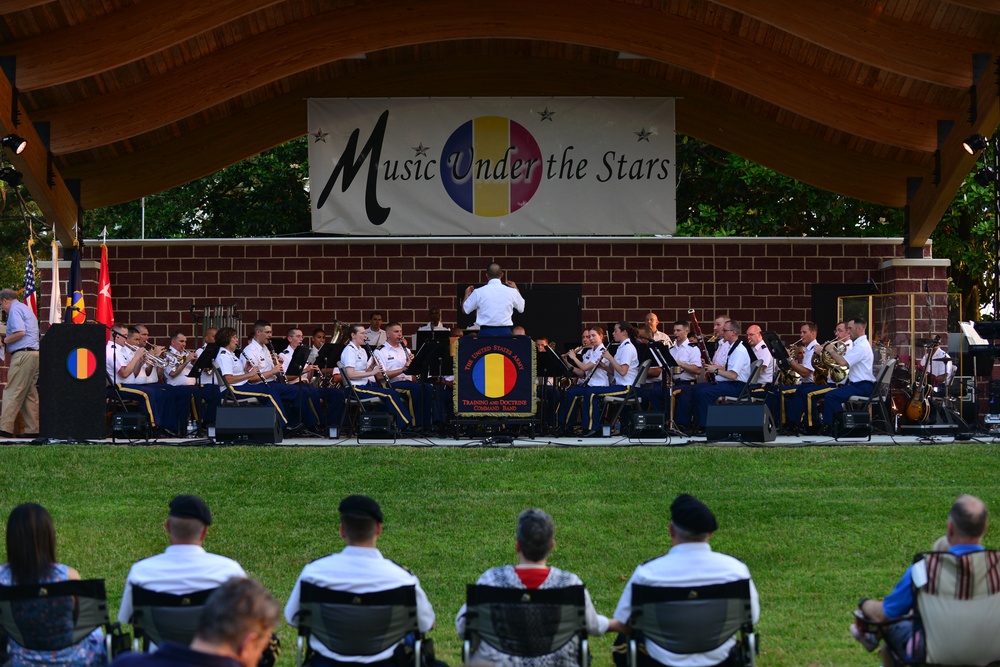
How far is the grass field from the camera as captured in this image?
1069 centimetres

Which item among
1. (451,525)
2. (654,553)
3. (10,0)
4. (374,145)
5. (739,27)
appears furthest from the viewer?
(374,145)

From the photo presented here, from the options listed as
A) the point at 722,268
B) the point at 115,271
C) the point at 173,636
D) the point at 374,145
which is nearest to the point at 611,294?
the point at 722,268

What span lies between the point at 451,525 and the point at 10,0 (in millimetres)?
8933

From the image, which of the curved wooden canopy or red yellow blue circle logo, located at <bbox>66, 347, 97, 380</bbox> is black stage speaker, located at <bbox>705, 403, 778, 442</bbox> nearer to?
the curved wooden canopy

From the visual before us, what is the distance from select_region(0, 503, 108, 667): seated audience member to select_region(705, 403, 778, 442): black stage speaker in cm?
1048

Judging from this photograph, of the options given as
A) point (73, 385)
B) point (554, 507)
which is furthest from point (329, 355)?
point (554, 507)

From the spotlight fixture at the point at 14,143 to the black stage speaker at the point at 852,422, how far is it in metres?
11.0

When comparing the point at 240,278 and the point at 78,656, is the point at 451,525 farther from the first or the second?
the point at 240,278

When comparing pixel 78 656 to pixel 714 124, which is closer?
pixel 78 656

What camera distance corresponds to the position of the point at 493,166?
2089 cm

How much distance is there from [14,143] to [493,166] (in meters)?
7.04

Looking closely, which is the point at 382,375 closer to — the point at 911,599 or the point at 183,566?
the point at 183,566

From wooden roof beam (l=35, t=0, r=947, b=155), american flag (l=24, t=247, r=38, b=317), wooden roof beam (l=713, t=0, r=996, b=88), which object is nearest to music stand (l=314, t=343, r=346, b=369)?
american flag (l=24, t=247, r=38, b=317)

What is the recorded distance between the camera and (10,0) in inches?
642
